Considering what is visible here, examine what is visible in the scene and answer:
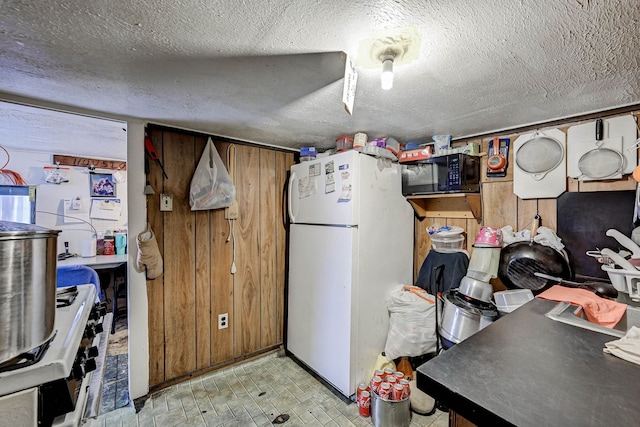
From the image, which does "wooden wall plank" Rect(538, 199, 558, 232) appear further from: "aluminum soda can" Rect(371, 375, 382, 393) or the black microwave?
"aluminum soda can" Rect(371, 375, 382, 393)

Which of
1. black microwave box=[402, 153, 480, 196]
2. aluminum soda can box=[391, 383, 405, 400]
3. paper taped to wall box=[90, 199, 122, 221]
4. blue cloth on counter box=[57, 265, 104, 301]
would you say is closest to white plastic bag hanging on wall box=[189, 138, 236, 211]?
blue cloth on counter box=[57, 265, 104, 301]

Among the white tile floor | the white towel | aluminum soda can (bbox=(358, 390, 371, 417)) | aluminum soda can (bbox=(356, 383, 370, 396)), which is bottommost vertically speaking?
the white tile floor

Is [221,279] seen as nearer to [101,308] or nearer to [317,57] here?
[101,308]

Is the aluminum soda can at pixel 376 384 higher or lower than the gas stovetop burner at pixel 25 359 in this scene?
lower

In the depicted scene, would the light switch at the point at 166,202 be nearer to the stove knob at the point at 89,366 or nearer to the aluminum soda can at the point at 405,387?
the stove knob at the point at 89,366

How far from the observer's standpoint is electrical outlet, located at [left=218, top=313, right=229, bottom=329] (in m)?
2.33

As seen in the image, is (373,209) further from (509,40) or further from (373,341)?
(509,40)

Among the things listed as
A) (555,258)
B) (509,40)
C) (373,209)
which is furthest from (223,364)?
(509,40)

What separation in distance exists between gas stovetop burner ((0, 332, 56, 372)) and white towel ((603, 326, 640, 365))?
64.9 inches

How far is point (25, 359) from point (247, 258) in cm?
170

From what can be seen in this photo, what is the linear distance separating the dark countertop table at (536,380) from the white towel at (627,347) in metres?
0.02

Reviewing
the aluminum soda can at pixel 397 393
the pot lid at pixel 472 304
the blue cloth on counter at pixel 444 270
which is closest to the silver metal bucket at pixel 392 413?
the aluminum soda can at pixel 397 393

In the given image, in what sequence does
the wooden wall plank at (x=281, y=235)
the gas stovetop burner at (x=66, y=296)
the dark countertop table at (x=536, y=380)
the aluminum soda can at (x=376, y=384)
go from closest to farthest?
1. the dark countertop table at (x=536, y=380)
2. the gas stovetop burner at (x=66, y=296)
3. the aluminum soda can at (x=376, y=384)
4. the wooden wall plank at (x=281, y=235)

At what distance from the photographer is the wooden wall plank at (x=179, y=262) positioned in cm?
209
